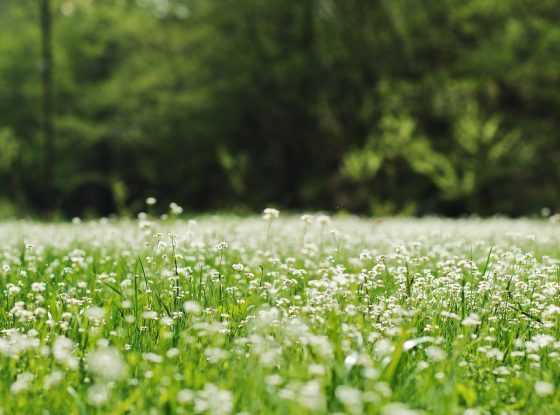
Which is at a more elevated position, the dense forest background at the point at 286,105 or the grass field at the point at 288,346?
the dense forest background at the point at 286,105

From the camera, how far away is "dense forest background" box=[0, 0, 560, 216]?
91.2 feet

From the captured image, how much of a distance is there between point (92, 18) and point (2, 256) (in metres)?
30.5

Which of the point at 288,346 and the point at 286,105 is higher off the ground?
the point at 286,105

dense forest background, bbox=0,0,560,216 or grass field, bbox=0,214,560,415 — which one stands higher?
dense forest background, bbox=0,0,560,216

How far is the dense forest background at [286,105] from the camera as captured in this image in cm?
2781

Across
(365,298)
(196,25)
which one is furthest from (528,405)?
(196,25)

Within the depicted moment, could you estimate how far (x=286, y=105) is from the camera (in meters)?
31.8

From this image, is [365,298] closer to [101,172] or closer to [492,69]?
[492,69]

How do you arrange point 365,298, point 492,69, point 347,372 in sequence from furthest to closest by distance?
point 492,69 < point 365,298 < point 347,372

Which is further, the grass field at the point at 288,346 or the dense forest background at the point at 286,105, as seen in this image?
the dense forest background at the point at 286,105

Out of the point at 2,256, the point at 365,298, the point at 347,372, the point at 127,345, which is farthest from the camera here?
the point at 2,256

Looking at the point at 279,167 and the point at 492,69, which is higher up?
the point at 492,69

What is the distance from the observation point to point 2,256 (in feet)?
26.2

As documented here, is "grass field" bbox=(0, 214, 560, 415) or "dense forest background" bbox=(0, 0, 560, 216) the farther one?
"dense forest background" bbox=(0, 0, 560, 216)
